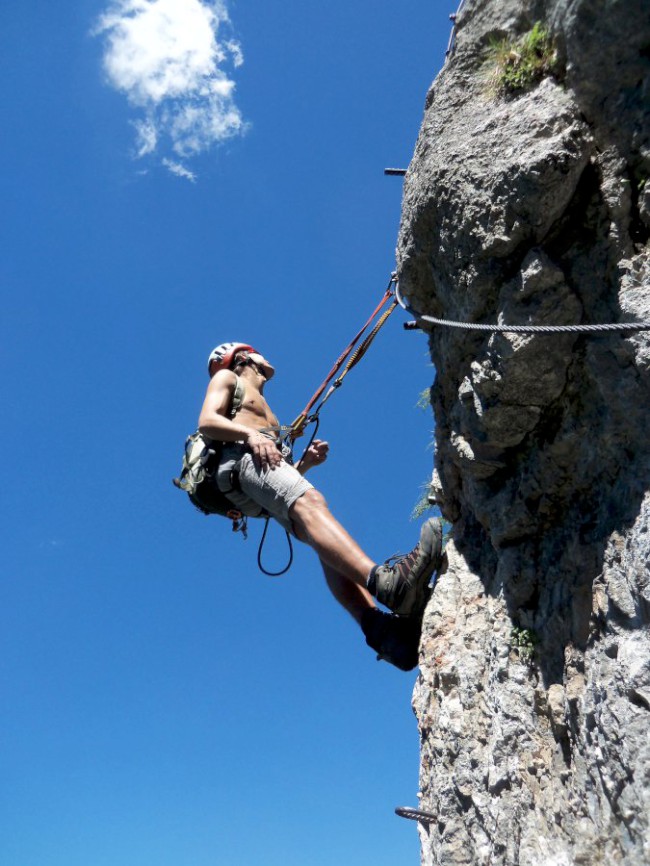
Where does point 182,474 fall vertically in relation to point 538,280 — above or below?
above

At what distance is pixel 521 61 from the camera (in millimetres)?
4539

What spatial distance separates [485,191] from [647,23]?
1032mm

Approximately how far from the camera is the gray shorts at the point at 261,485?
512cm

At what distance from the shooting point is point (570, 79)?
4.06m

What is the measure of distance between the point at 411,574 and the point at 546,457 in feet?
3.61

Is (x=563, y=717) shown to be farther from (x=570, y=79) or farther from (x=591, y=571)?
(x=570, y=79)

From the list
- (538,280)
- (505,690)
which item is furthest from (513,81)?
(505,690)

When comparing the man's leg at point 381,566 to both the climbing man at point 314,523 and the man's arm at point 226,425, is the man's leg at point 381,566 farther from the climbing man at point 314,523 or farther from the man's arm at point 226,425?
the man's arm at point 226,425

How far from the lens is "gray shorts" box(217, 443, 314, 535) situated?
5121 mm

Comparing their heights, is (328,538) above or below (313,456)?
below

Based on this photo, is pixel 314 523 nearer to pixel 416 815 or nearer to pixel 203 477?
pixel 203 477

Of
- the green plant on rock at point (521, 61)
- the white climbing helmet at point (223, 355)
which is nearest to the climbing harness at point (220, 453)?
the white climbing helmet at point (223, 355)

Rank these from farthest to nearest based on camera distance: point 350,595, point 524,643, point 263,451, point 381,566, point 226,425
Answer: point 226,425, point 263,451, point 350,595, point 381,566, point 524,643

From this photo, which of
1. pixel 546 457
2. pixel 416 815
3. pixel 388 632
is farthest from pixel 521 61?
pixel 416 815
